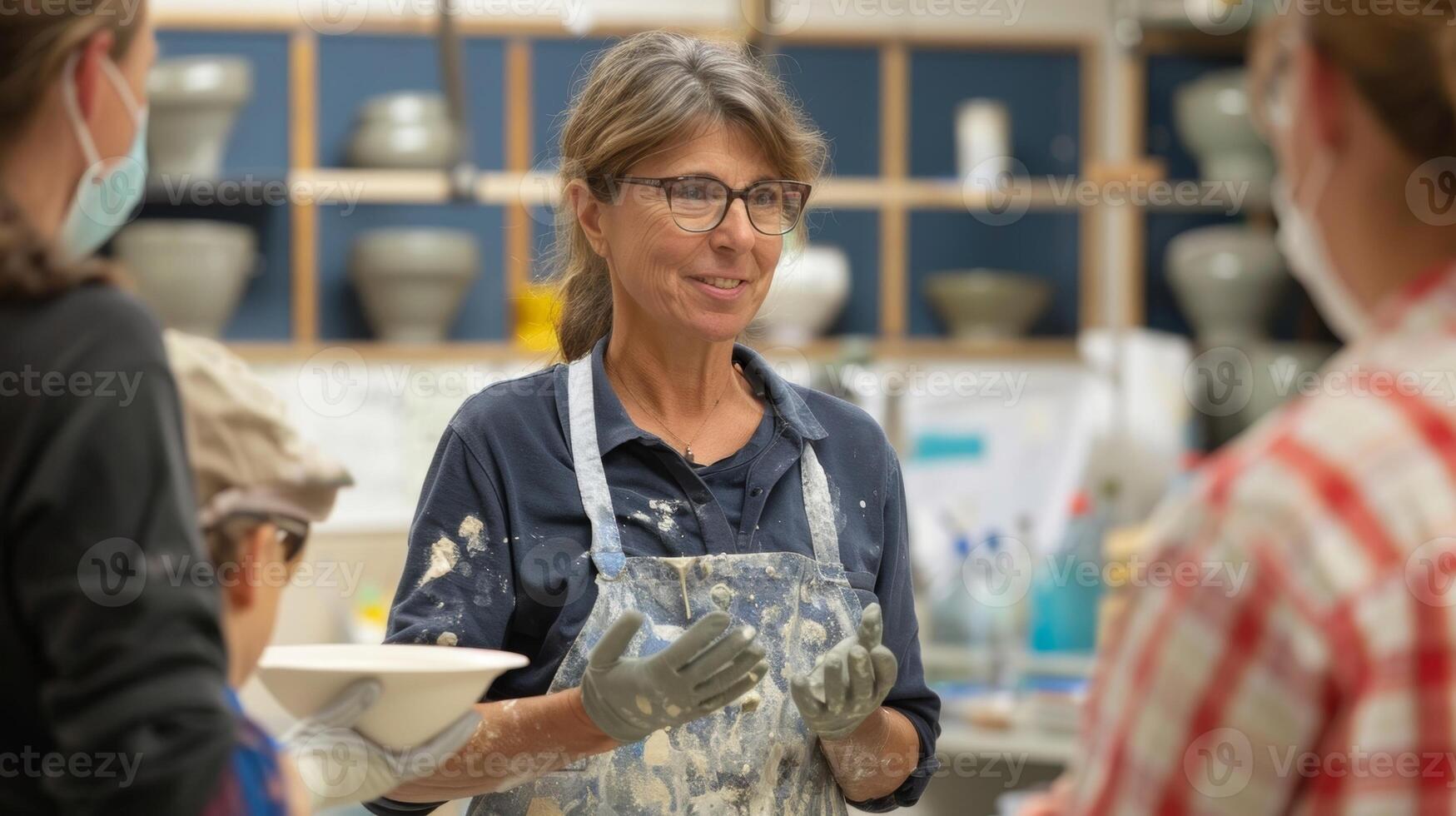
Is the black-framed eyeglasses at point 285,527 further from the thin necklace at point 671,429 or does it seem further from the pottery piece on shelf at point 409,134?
the pottery piece on shelf at point 409,134

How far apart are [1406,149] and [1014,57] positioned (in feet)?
12.0

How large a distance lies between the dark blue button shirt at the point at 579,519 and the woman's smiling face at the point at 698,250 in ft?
0.42

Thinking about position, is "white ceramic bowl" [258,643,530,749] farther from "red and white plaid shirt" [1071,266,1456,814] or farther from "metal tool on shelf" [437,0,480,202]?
"metal tool on shelf" [437,0,480,202]

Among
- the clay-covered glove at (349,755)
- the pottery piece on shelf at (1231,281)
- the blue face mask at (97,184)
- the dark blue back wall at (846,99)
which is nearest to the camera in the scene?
the blue face mask at (97,184)

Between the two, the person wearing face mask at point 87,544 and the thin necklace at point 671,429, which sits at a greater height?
the person wearing face mask at point 87,544

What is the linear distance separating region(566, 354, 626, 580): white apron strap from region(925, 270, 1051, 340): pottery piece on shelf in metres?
2.56

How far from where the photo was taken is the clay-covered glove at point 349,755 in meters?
1.20

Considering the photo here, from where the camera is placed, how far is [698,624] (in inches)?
52.4

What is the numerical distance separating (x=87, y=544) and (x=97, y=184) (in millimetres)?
370

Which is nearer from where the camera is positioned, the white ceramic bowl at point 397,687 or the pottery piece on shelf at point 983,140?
the white ceramic bowl at point 397,687

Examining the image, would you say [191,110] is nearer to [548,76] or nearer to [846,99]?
[548,76]

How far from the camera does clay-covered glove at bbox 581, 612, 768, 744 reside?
1.35 m

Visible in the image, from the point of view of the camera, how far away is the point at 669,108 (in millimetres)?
1594

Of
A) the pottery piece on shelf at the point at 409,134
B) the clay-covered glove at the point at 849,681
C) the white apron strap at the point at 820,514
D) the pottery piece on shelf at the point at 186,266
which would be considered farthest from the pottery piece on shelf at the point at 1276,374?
the pottery piece on shelf at the point at 186,266
